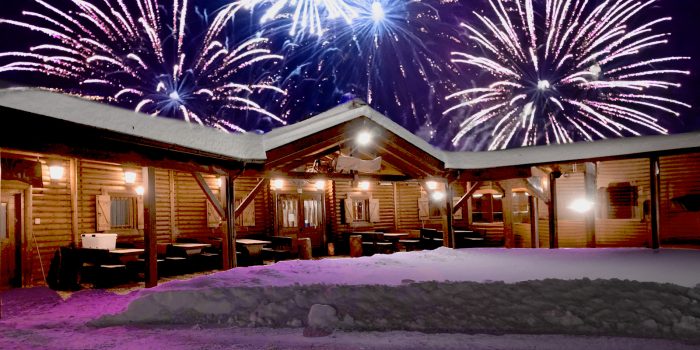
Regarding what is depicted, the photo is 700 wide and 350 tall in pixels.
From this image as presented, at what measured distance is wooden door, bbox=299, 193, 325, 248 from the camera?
1803cm

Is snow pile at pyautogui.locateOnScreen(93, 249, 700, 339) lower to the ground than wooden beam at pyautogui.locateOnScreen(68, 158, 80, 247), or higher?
lower

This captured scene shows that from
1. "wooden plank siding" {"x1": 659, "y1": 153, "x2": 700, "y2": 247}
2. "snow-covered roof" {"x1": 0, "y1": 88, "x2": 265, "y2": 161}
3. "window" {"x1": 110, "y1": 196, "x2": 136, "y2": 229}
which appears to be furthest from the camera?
"wooden plank siding" {"x1": 659, "y1": 153, "x2": 700, "y2": 247}

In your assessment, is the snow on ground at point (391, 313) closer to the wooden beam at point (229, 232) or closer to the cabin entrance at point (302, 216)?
the wooden beam at point (229, 232)

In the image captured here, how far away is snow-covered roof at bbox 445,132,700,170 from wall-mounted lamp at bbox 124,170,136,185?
8.65 metres

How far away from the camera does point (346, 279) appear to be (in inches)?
297

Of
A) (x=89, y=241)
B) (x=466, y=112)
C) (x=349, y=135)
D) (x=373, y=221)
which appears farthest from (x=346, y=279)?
(x=466, y=112)

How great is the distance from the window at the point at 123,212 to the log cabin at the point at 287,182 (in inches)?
1.1

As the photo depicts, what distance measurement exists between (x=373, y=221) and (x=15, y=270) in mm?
12323

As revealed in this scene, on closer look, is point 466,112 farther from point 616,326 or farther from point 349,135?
point 616,326

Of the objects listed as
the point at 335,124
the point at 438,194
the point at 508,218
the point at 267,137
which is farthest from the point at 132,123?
the point at 438,194

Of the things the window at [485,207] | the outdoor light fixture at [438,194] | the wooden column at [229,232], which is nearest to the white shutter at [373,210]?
the outdoor light fixture at [438,194]

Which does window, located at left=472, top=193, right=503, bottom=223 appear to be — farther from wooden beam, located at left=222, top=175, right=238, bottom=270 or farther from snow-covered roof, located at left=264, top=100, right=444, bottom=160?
wooden beam, located at left=222, top=175, right=238, bottom=270

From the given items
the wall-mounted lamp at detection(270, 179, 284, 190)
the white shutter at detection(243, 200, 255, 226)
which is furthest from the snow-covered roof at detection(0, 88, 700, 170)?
the wall-mounted lamp at detection(270, 179, 284, 190)

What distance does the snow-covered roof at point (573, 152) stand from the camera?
32.0 feet
